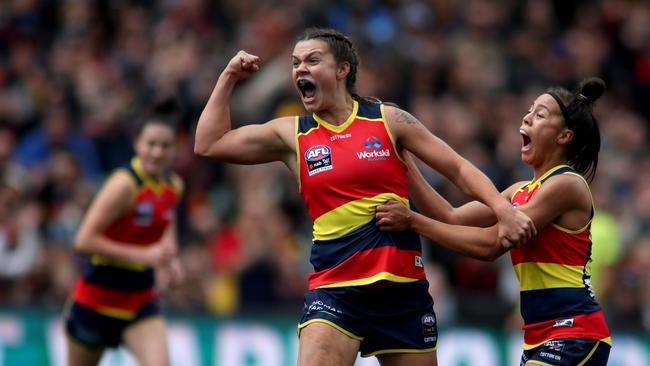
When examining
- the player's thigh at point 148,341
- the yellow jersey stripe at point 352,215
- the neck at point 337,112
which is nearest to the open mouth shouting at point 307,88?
the neck at point 337,112

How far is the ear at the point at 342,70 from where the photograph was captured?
7.43m

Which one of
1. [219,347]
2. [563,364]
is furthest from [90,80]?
[563,364]

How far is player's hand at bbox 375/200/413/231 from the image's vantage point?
7.20 metres

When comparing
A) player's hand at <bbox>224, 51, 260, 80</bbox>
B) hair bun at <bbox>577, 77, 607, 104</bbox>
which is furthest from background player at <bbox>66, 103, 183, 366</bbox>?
hair bun at <bbox>577, 77, 607, 104</bbox>

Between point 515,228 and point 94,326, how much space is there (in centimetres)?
404

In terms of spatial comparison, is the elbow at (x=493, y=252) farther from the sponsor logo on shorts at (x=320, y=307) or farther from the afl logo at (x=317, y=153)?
the afl logo at (x=317, y=153)

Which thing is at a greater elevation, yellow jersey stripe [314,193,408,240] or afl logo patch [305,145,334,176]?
afl logo patch [305,145,334,176]

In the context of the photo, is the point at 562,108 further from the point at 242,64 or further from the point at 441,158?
the point at 242,64

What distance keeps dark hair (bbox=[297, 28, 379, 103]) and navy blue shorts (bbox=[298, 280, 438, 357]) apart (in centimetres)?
121

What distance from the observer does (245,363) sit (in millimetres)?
12453

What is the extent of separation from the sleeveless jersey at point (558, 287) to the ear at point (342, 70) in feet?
4.43

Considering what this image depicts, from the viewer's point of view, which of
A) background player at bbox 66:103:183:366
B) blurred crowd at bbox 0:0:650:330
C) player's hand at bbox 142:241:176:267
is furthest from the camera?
blurred crowd at bbox 0:0:650:330

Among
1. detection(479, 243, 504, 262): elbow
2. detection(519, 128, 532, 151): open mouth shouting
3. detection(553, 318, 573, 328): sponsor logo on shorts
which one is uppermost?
detection(519, 128, 532, 151): open mouth shouting

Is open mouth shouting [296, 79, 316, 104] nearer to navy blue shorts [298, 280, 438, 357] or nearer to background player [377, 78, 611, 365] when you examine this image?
background player [377, 78, 611, 365]
